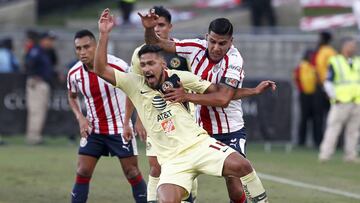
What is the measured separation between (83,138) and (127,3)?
13233 millimetres

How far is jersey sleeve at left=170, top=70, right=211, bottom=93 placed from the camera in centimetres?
1037

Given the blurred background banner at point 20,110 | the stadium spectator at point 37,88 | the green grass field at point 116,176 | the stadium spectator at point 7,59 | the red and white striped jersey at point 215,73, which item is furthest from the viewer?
the stadium spectator at point 7,59

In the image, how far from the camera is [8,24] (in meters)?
28.6

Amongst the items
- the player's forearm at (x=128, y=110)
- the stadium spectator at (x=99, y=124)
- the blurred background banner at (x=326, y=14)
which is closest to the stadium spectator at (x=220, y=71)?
the player's forearm at (x=128, y=110)

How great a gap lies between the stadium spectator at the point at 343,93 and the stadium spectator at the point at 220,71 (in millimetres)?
7668

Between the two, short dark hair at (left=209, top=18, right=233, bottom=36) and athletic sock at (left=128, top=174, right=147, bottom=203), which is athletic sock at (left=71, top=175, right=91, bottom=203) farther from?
short dark hair at (left=209, top=18, right=233, bottom=36)

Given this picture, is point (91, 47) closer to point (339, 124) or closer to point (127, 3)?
point (339, 124)

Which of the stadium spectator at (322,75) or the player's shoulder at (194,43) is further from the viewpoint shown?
the stadium spectator at (322,75)

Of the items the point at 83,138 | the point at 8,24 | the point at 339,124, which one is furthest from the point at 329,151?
the point at 8,24

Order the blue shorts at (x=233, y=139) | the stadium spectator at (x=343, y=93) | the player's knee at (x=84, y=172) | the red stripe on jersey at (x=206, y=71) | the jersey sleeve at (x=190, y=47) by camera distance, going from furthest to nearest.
A: 1. the stadium spectator at (x=343, y=93)
2. the player's knee at (x=84, y=172)
3. the blue shorts at (x=233, y=139)
4. the jersey sleeve at (x=190, y=47)
5. the red stripe on jersey at (x=206, y=71)

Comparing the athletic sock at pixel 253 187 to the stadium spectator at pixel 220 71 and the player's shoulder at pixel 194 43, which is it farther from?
the player's shoulder at pixel 194 43

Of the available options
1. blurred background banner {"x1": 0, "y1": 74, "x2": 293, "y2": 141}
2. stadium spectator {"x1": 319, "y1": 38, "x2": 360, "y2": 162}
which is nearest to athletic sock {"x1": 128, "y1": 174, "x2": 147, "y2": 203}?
stadium spectator {"x1": 319, "y1": 38, "x2": 360, "y2": 162}

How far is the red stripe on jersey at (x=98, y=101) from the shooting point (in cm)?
1234

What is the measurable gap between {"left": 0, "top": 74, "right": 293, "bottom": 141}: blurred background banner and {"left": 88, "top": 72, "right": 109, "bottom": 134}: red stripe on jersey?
8.68m
